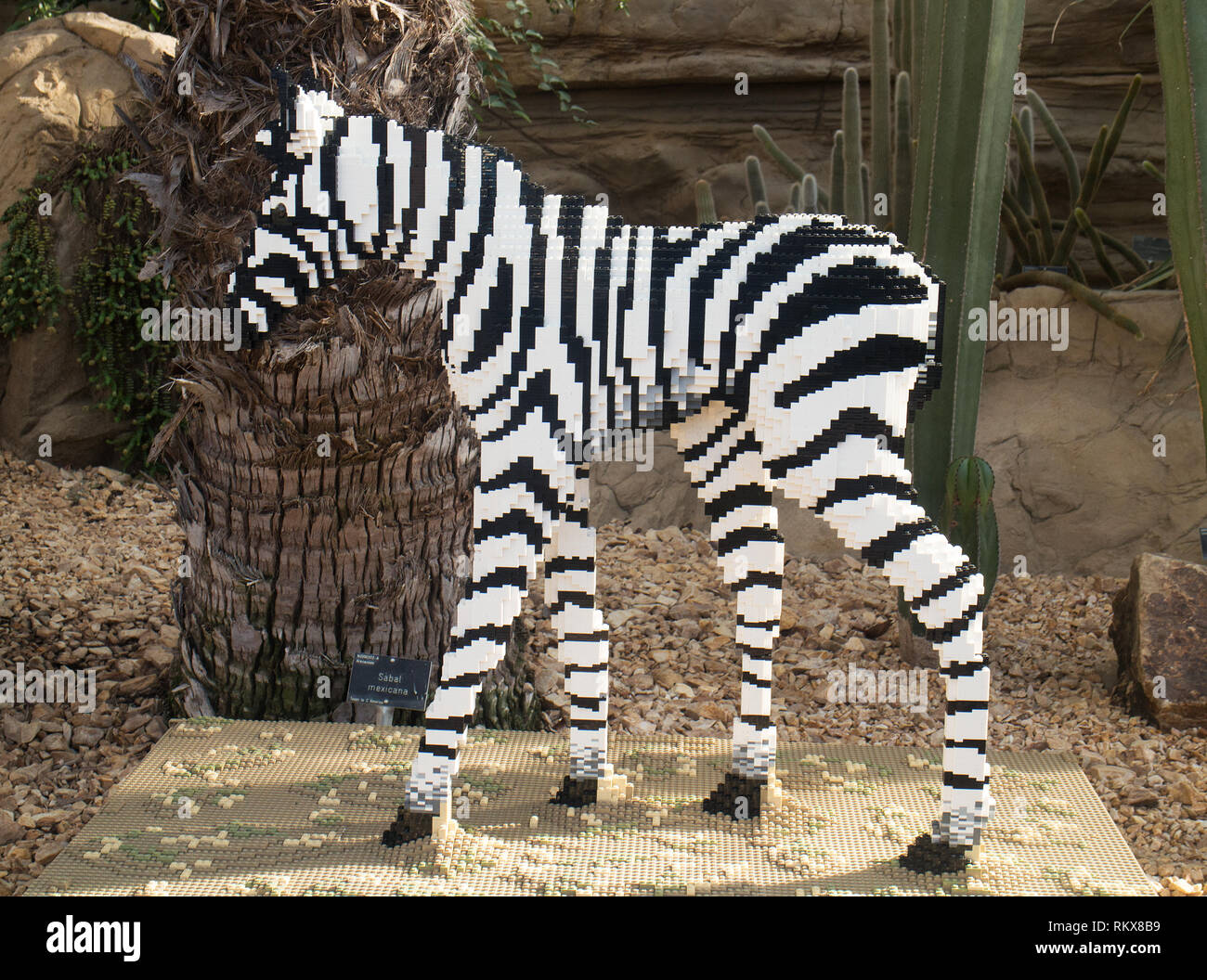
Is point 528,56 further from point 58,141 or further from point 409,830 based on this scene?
point 409,830

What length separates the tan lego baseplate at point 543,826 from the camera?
2688 mm

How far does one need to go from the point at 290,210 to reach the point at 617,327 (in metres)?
0.79

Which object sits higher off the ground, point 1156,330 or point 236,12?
point 236,12

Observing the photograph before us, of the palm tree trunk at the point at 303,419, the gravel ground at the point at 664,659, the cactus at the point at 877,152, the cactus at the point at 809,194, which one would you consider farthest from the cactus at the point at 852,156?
the palm tree trunk at the point at 303,419

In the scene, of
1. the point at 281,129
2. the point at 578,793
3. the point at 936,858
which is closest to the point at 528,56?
the point at 281,129

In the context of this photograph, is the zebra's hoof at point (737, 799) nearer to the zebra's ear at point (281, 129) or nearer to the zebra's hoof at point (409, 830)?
the zebra's hoof at point (409, 830)

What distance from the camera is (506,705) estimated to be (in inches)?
151

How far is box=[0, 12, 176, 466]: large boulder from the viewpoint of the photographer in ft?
18.0

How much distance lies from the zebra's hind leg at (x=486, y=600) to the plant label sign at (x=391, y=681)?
0.34 m

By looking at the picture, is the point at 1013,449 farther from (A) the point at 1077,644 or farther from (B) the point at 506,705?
(B) the point at 506,705

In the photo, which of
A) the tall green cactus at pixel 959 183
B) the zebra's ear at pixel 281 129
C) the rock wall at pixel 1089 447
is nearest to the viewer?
the zebra's ear at pixel 281 129

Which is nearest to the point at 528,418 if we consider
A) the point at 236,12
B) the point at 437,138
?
the point at 437,138

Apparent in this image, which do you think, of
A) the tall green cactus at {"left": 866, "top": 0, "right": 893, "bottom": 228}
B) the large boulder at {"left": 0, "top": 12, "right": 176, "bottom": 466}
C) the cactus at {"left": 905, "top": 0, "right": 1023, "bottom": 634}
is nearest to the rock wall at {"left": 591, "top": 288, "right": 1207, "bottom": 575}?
the tall green cactus at {"left": 866, "top": 0, "right": 893, "bottom": 228}

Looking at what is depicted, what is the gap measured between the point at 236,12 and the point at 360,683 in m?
1.88
